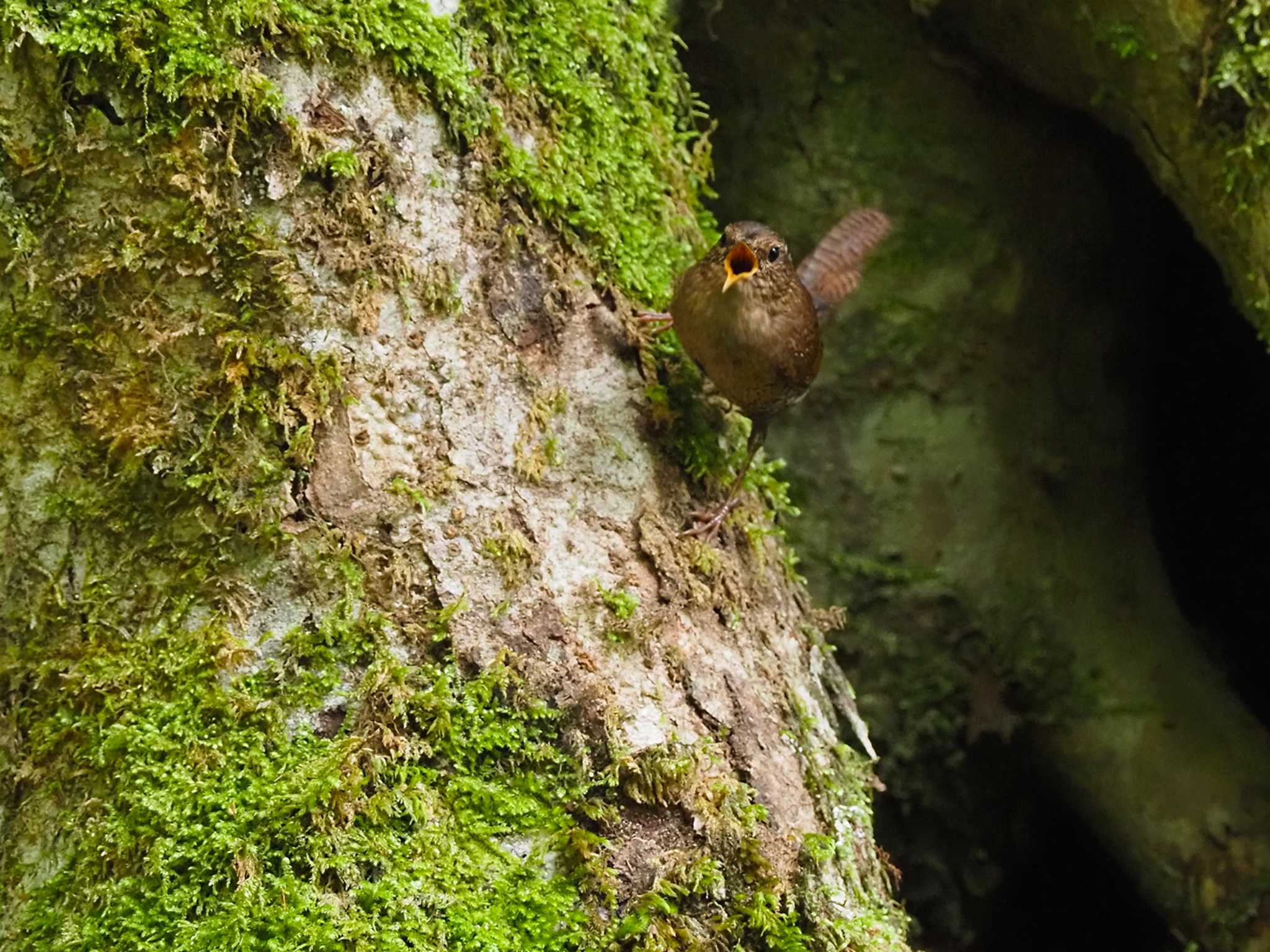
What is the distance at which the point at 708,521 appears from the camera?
2.31 m

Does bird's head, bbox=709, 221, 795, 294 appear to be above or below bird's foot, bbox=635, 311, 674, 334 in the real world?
above

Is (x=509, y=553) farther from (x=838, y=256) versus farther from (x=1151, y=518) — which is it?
(x=1151, y=518)

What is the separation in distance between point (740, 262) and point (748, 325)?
0.54 ft

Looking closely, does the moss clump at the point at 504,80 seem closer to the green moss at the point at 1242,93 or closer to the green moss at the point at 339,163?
the green moss at the point at 339,163

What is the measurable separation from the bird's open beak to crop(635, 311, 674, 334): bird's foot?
0.17m

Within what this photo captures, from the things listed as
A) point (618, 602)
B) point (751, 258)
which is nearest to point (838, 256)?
point (751, 258)

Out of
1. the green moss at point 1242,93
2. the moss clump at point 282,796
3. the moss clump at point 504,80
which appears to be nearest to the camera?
the moss clump at point 282,796

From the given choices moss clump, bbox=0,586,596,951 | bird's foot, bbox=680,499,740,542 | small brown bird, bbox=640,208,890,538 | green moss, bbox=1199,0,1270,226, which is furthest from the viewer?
green moss, bbox=1199,0,1270,226

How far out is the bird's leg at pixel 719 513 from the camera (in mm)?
2283

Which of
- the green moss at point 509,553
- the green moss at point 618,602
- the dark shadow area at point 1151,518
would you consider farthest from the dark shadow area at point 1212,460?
→ the green moss at point 509,553

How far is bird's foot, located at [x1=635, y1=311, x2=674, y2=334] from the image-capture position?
2438 mm

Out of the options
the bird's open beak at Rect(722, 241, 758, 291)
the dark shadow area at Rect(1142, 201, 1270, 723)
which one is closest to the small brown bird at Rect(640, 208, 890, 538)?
the bird's open beak at Rect(722, 241, 758, 291)

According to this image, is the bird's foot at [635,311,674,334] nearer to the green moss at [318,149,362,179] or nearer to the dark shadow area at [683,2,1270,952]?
the green moss at [318,149,362,179]

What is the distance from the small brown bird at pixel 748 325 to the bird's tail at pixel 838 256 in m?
0.30
